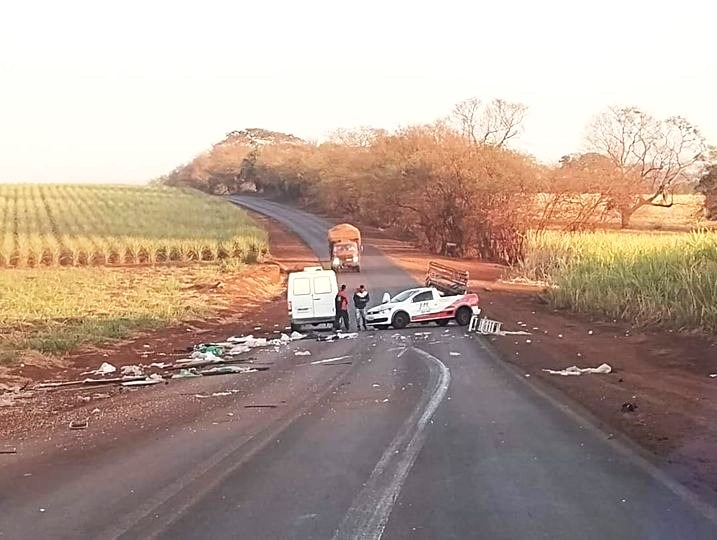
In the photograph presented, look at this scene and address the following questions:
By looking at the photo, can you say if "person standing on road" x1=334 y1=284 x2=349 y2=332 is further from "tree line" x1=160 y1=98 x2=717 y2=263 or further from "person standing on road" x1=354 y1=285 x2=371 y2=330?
"tree line" x1=160 y1=98 x2=717 y2=263

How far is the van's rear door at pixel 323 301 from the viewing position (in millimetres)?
31516

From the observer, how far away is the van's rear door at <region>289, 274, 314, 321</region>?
103 ft

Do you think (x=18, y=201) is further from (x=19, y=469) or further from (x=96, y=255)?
(x=19, y=469)

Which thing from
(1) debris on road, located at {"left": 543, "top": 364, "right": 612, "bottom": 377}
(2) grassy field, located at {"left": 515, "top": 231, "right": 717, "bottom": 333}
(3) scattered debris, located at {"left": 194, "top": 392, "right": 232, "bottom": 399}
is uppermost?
(2) grassy field, located at {"left": 515, "top": 231, "right": 717, "bottom": 333}

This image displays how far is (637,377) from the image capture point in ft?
60.8

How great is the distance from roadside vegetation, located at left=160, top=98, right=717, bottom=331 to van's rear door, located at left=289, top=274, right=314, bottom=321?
964 cm

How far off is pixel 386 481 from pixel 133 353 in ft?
51.2

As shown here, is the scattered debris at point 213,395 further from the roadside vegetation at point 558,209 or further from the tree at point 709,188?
the tree at point 709,188

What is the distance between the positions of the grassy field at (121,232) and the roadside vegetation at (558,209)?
12.0 metres

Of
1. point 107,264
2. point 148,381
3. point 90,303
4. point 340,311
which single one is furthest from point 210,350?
point 107,264

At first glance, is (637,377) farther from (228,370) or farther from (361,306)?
(361,306)

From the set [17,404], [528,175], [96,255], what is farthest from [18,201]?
[17,404]

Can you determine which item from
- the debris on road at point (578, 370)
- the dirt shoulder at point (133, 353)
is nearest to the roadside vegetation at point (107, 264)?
the dirt shoulder at point (133, 353)

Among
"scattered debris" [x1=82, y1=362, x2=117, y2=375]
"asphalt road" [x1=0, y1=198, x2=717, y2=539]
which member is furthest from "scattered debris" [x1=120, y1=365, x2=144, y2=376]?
"asphalt road" [x1=0, y1=198, x2=717, y2=539]
